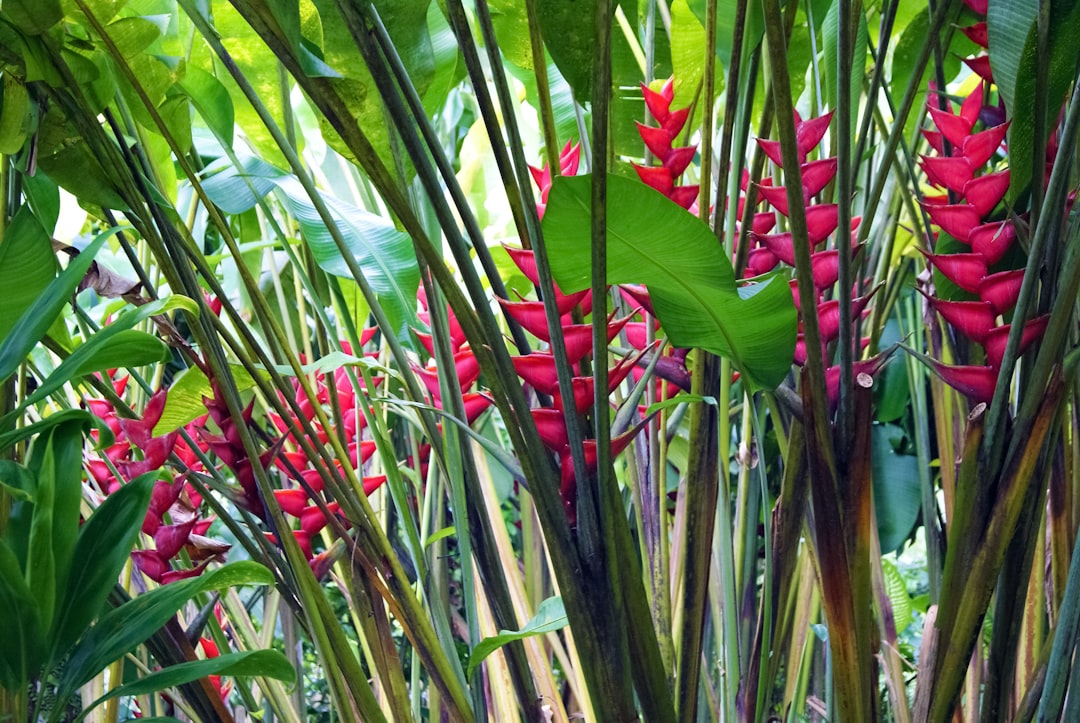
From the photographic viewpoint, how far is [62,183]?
1.62ft

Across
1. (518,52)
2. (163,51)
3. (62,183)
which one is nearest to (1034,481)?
(518,52)

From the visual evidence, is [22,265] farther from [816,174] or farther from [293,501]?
[816,174]

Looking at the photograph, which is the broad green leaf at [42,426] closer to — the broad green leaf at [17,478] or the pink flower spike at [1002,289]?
the broad green leaf at [17,478]

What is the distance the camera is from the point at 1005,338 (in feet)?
1.40

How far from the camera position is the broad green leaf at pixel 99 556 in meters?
0.42

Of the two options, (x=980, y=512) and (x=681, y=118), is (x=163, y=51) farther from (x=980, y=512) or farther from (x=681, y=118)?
(x=980, y=512)

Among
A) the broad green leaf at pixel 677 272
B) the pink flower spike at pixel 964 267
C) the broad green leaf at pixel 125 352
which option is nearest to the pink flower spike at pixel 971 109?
the pink flower spike at pixel 964 267

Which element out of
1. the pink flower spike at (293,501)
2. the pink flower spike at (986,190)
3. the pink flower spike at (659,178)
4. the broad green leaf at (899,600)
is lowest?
the broad green leaf at (899,600)

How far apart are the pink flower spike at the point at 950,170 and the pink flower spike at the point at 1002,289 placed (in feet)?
0.23

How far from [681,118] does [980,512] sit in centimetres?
26

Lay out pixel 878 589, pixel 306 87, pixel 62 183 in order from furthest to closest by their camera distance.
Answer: pixel 878 589, pixel 62 183, pixel 306 87

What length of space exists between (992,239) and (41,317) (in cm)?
46

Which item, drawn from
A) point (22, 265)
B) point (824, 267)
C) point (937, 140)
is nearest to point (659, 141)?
point (824, 267)

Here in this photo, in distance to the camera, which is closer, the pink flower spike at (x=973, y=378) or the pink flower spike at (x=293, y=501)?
the pink flower spike at (x=973, y=378)
